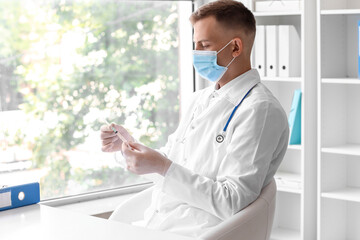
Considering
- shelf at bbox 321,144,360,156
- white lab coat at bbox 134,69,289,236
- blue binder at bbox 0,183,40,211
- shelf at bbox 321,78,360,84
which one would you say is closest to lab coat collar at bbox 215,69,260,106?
white lab coat at bbox 134,69,289,236

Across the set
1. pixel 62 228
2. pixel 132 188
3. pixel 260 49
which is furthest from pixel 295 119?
pixel 62 228

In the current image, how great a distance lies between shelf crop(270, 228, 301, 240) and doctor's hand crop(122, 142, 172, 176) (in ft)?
5.73

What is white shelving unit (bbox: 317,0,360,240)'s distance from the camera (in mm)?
3236

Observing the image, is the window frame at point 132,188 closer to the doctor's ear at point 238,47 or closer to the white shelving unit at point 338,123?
the white shelving unit at point 338,123

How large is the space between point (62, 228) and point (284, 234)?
2.11 metres

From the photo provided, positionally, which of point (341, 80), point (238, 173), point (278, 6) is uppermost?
point (278, 6)

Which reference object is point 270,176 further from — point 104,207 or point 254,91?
point 104,207

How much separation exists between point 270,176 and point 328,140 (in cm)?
129

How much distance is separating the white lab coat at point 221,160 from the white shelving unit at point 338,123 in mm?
1139

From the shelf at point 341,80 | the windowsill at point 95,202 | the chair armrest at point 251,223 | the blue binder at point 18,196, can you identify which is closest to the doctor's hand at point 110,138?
the blue binder at point 18,196

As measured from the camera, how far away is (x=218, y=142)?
213 cm

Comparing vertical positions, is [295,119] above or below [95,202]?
above

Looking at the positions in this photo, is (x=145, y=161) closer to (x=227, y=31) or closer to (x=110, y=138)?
(x=110, y=138)

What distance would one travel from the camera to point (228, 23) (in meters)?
2.21
